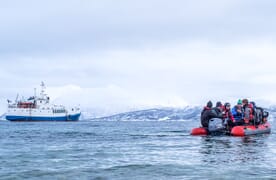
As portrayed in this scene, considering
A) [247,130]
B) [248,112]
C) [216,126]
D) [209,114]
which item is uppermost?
[248,112]

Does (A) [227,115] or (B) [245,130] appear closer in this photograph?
(B) [245,130]

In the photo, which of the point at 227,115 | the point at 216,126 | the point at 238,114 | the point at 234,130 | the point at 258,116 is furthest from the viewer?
the point at 258,116

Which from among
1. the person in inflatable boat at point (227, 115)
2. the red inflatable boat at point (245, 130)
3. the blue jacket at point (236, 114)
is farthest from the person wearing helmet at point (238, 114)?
the red inflatable boat at point (245, 130)

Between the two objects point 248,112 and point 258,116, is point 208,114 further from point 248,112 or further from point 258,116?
point 258,116

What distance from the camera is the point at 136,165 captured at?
60.4ft

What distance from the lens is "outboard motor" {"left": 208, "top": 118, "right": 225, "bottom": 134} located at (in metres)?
36.3

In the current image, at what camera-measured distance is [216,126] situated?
36375mm

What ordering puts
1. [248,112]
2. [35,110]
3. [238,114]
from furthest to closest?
[35,110], [238,114], [248,112]

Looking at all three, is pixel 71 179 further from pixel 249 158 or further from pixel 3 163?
pixel 249 158

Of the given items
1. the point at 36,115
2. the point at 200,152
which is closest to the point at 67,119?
the point at 36,115

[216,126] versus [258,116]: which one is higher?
[258,116]

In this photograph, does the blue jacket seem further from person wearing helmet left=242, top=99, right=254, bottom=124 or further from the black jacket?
the black jacket

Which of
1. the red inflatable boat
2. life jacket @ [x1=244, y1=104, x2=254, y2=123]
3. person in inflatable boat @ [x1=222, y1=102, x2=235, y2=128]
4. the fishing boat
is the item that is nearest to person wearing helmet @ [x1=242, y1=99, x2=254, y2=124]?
life jacket @ [x1=244, y1=104, x2=254, y2=123]

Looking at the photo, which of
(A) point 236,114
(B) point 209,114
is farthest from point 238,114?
(B) point 209,114
